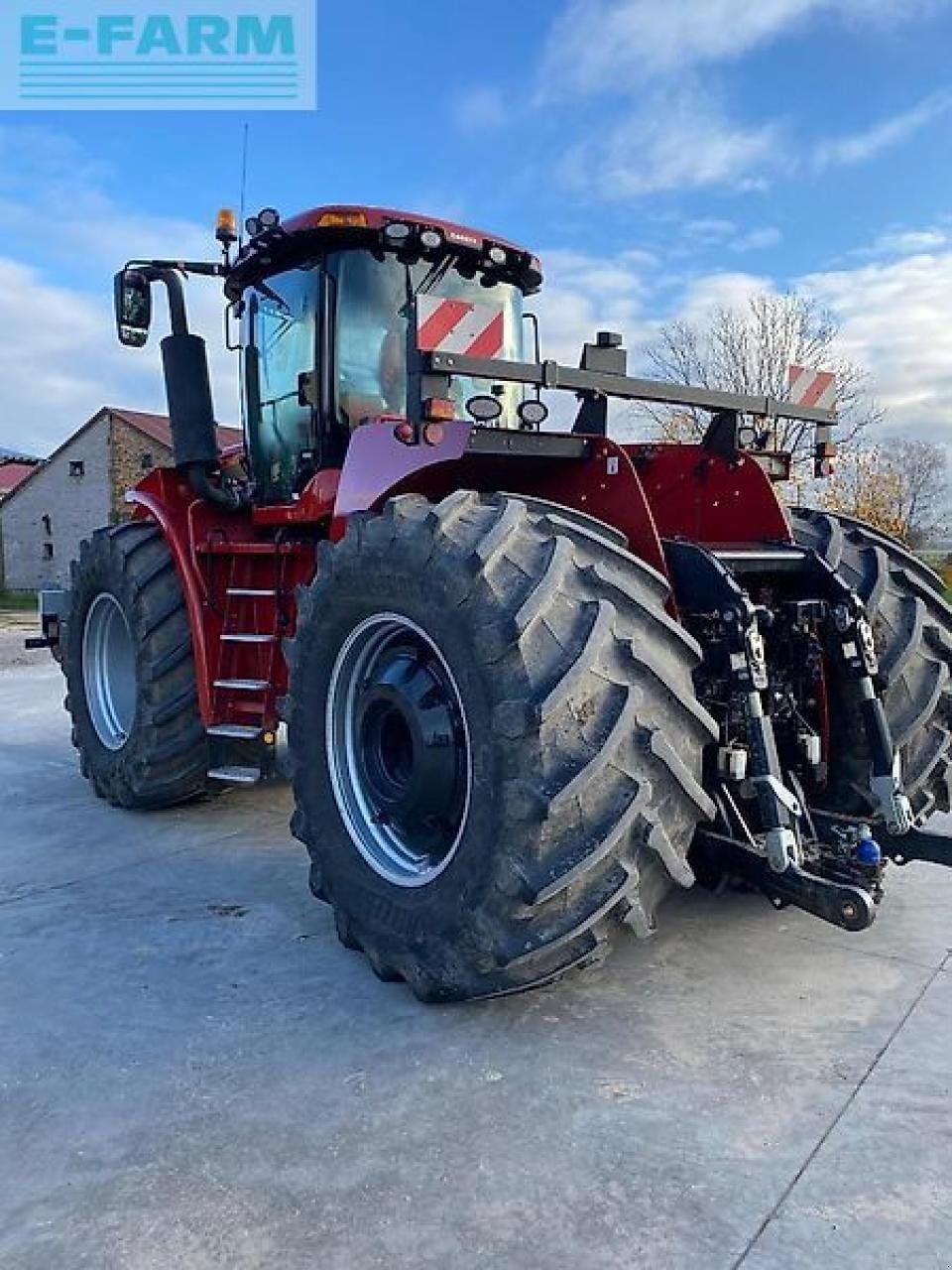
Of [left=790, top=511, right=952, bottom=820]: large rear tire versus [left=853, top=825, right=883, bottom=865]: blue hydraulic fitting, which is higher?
[left=790, top=511, right=952, bottom=820]: large rear tire

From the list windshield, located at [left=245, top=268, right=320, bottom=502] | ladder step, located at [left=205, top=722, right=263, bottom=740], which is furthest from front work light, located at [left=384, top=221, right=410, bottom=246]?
ladder step, located at [left=205, top=722, right=263, bottom=740]

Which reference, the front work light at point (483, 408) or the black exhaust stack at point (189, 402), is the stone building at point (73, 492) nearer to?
the black exhaust stack at point (189, 402)

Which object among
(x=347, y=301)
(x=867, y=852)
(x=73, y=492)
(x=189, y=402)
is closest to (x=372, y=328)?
(x=347, y=301)

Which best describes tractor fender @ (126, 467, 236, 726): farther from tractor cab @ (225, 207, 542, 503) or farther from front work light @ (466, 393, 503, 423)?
front work light @ (466, 393, 503, 423)

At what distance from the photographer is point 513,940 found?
2.65 metres

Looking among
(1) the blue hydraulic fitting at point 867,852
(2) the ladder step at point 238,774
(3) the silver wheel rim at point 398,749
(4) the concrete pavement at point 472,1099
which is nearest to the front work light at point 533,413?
(3) the silver wheel rim at point 398,749

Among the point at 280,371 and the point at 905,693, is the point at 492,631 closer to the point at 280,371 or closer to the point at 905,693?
the point at 905,693

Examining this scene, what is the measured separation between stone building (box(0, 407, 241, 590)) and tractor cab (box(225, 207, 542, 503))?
115 feet

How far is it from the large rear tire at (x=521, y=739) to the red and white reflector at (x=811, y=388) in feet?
4.53

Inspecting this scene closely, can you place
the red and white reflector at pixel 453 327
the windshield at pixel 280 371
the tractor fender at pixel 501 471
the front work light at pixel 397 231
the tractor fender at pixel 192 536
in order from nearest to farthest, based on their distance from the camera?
1. the red and white reflector at pixel 453 327
2. the tractor fender at pixel 501 471
3. the front work light at pixel 397 231
4. the windshield at pixel 280 371
5. the tractor fender at pixel 192 536

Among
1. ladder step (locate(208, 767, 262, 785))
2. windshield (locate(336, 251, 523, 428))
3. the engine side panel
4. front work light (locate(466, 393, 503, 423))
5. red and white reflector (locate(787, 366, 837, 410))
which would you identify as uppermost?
windshield (locate(336, 251, 523, 428))

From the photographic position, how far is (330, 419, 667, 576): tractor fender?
316cm

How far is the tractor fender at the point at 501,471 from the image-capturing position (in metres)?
3.16

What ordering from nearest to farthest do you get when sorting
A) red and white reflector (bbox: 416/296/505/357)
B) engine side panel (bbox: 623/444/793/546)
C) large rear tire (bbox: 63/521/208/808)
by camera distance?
red and white reflector (bbox: 416/296/505/357), engine side panel (bbox: 623/444/793/546), large rear tire (bbox: 63/521/208/808)
